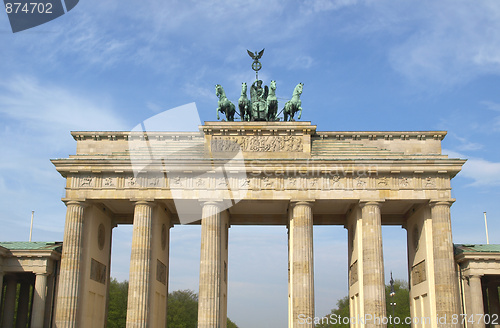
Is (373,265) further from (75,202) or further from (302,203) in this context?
(75,202)

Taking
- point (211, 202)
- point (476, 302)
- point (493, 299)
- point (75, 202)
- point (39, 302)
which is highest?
point (211, 202)

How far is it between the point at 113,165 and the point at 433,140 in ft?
74.4

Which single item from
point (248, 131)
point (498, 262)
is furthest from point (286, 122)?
point (498, 262)

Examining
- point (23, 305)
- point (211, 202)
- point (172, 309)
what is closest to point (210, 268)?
point (211, 202)

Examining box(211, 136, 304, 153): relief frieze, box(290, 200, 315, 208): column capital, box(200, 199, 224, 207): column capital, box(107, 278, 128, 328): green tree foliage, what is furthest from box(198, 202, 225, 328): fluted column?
box(107, 278, 128, 328): green tree foliage

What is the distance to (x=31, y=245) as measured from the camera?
4097cm

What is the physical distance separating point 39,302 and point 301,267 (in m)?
17.4

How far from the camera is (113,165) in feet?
128

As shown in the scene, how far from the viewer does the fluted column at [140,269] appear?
121 ft

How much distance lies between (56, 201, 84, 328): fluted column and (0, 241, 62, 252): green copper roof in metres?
1.94

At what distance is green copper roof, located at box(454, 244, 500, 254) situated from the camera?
3825 centimetres

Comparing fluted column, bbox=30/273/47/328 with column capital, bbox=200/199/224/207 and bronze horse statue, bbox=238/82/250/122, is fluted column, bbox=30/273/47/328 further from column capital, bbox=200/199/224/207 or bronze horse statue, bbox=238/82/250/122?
bronze horse statue, bbox=238/82/250/122

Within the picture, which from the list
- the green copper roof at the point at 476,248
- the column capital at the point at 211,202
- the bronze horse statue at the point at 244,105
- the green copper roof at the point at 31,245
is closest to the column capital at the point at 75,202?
the green copper roof at the point at 31,245

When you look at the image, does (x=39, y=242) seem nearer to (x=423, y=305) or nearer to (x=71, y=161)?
(x=71, y=161)
